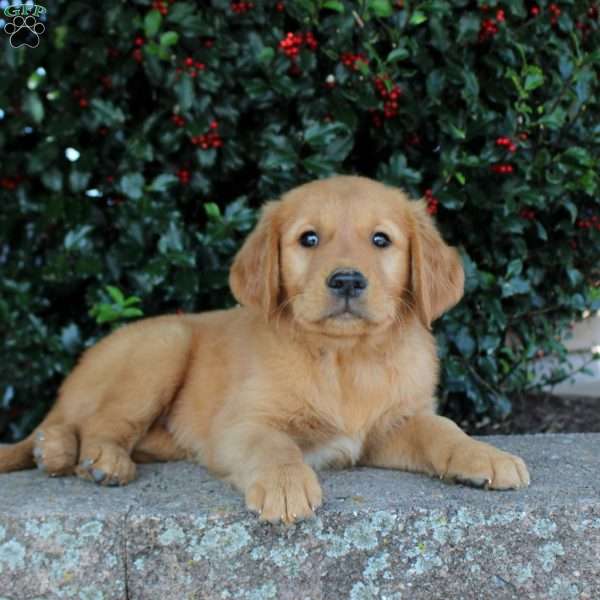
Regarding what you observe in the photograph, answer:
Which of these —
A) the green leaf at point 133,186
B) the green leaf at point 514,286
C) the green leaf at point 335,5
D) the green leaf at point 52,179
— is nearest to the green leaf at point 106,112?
the green leaf at point 133,186

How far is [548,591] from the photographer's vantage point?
2.12m

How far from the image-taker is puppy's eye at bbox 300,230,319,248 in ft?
9.27

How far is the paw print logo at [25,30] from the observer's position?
3.58 metres

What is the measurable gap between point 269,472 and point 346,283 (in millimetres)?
668

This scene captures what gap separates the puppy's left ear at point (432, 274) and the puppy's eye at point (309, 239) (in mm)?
364

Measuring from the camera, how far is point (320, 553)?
2137mm

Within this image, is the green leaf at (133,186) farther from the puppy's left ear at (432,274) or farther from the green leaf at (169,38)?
the puppy's left ear at (432,274)

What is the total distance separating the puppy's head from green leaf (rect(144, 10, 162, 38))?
3.09 feet

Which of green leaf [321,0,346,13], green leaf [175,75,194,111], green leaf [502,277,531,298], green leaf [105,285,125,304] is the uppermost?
green leaf [321,0,346,13]

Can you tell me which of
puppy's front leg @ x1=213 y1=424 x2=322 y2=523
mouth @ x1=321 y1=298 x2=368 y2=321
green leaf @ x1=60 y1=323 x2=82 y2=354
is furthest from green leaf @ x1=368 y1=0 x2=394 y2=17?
green leaf @ x1=60 y1=323 x2=82 y2=354

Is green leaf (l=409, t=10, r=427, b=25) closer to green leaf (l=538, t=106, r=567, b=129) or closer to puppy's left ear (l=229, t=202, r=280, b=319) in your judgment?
green leaf (l=538, t=106, r=567, b=129)

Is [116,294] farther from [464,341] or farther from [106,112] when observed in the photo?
[464,341]

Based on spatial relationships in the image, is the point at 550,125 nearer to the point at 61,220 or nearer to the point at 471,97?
the point at 471,97

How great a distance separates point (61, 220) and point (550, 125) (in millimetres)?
2319
